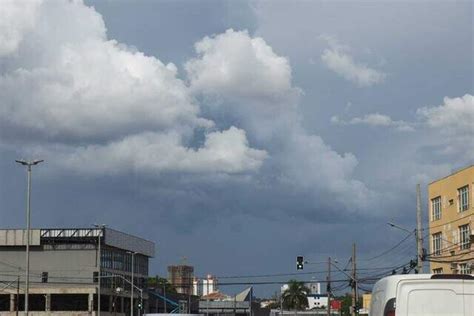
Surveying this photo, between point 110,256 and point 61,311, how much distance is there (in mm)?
11164

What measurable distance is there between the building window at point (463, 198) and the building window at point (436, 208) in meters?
5.39

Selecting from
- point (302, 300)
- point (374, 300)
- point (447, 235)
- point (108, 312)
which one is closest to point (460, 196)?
point (447, 235)

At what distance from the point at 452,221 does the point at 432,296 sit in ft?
206

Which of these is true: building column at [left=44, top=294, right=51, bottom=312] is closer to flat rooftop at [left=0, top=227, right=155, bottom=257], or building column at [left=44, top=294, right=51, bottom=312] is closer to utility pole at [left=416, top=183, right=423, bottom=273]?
flat rooftop at [left=0, top=227, right=155, bottom=257]

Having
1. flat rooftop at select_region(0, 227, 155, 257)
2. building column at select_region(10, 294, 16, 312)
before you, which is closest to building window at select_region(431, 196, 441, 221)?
flat rooftop at select_region(0, 227, 155, 257)

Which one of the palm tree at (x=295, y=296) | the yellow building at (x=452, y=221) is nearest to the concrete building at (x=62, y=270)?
the yellow building at (x=452, y=221)

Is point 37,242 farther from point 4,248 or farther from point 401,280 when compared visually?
point 401,280

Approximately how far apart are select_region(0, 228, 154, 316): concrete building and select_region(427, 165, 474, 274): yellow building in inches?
1736

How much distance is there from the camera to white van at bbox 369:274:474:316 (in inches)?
357

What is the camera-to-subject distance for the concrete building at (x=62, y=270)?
336 ft

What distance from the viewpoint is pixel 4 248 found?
4215 inches

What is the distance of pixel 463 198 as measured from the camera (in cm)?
6794

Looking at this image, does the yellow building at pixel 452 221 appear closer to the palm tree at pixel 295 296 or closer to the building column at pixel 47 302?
the building column at pixel 47 302

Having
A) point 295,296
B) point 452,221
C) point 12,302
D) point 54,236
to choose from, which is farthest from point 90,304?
point 295,296
